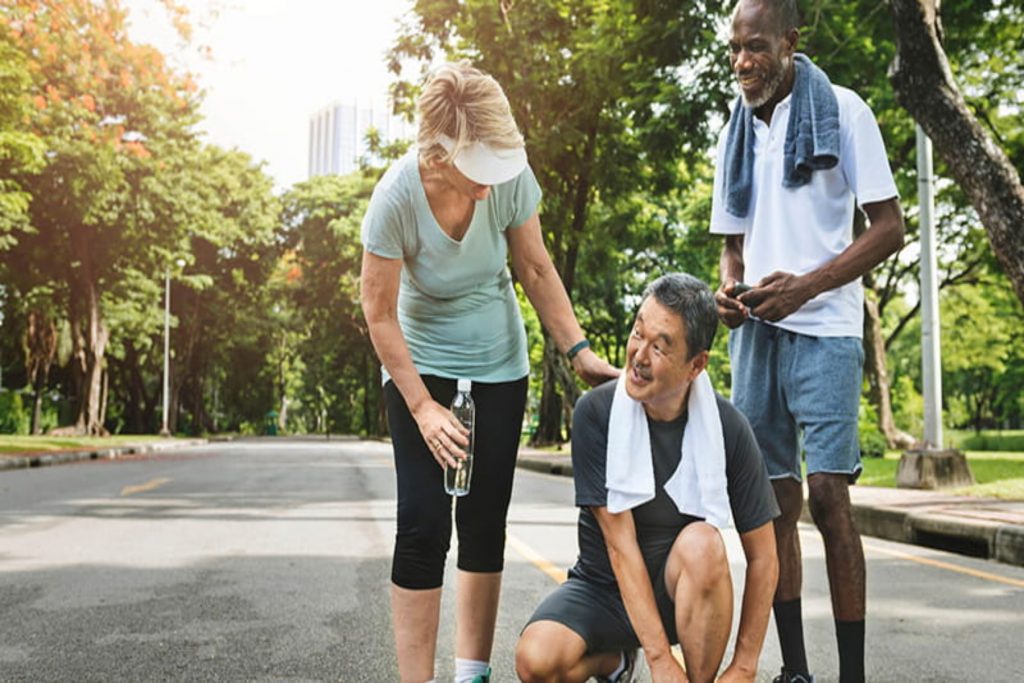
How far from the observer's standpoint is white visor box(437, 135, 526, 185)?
296cm

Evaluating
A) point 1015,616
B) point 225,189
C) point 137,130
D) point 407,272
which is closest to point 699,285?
point 407,272

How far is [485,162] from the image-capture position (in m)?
2.98

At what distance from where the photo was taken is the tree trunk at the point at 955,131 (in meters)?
8.99

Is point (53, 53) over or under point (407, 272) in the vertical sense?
over

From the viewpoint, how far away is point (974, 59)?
69.5 feet

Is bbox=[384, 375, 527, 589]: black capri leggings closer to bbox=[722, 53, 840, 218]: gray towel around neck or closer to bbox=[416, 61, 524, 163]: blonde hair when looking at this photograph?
bbox=[416, 61, 524, 163]: blonde hair

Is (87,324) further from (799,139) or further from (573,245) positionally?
(799,139)

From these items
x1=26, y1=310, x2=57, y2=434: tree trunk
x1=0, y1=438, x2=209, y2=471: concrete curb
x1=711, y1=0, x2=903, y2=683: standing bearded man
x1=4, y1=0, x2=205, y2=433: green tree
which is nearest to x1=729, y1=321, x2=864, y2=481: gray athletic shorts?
x1=711, y1=0, x2=903, y2=683: standing bearded man

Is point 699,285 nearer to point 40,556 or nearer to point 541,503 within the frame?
point 40,556

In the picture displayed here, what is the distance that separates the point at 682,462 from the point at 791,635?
903 mm

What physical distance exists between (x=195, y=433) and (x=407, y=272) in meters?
53.9

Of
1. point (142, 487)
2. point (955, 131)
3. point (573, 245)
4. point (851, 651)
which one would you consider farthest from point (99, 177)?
point (851, 651)

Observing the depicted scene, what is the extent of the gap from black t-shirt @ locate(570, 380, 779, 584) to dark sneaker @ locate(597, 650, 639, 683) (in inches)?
11.0

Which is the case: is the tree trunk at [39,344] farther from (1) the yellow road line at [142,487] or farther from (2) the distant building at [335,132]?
(2) the distant building at [335,132]
